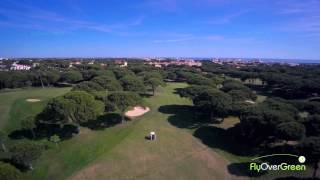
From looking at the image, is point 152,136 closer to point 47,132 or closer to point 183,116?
point 183,116

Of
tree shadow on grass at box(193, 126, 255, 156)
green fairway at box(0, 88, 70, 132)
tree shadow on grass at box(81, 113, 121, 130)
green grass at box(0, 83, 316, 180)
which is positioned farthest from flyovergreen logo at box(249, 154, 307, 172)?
green fairway at box(0, 88, 70, 132)

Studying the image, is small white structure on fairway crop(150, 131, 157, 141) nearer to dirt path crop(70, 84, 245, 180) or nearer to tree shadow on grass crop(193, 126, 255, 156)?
dirt path crop(70, 84, 245, 180)

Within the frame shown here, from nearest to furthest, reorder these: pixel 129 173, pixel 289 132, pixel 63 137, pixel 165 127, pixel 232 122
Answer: pixel 129 173 → pixel 289 132 → pixel 63 137 → pixel 165 127 → pixel 232 122

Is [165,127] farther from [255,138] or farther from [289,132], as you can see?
[289,132]

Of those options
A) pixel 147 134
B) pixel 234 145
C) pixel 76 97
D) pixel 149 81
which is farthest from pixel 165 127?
pixel 149 81

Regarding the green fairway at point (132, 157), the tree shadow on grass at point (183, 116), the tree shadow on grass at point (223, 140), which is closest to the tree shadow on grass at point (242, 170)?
the green fairway at point (132, 157)
